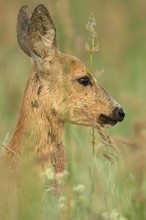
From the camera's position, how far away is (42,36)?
23.4ft

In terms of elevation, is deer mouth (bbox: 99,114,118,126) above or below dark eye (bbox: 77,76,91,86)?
below

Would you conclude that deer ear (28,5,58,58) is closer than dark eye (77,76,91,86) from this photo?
Yes

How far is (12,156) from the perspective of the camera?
20.6 feet

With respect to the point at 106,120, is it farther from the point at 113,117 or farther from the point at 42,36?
the point at 42,36

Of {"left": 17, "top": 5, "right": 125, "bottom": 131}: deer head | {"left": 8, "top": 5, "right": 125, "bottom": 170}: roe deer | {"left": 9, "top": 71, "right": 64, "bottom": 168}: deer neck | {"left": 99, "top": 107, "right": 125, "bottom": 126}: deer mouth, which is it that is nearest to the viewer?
{"left": 9, "top": 71, "right": 64, "bottom": 168}: deer neck

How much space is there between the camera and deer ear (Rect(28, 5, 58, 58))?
7086 millimetres

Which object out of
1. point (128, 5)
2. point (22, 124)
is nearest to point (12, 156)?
point (22, 124)

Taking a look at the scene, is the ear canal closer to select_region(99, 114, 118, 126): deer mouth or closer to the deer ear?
the deer ear

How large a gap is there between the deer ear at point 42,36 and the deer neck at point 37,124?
250 millimetres

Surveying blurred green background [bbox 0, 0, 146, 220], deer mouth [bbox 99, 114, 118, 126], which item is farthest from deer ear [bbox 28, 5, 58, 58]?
blurred green background [bbox 0, 0, 146, 220]

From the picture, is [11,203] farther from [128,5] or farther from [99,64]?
[128,5]

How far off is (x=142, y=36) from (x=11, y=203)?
805cm

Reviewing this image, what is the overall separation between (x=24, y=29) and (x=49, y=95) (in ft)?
2.52

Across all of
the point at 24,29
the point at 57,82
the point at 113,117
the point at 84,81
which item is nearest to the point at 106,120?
the point at 113,117
